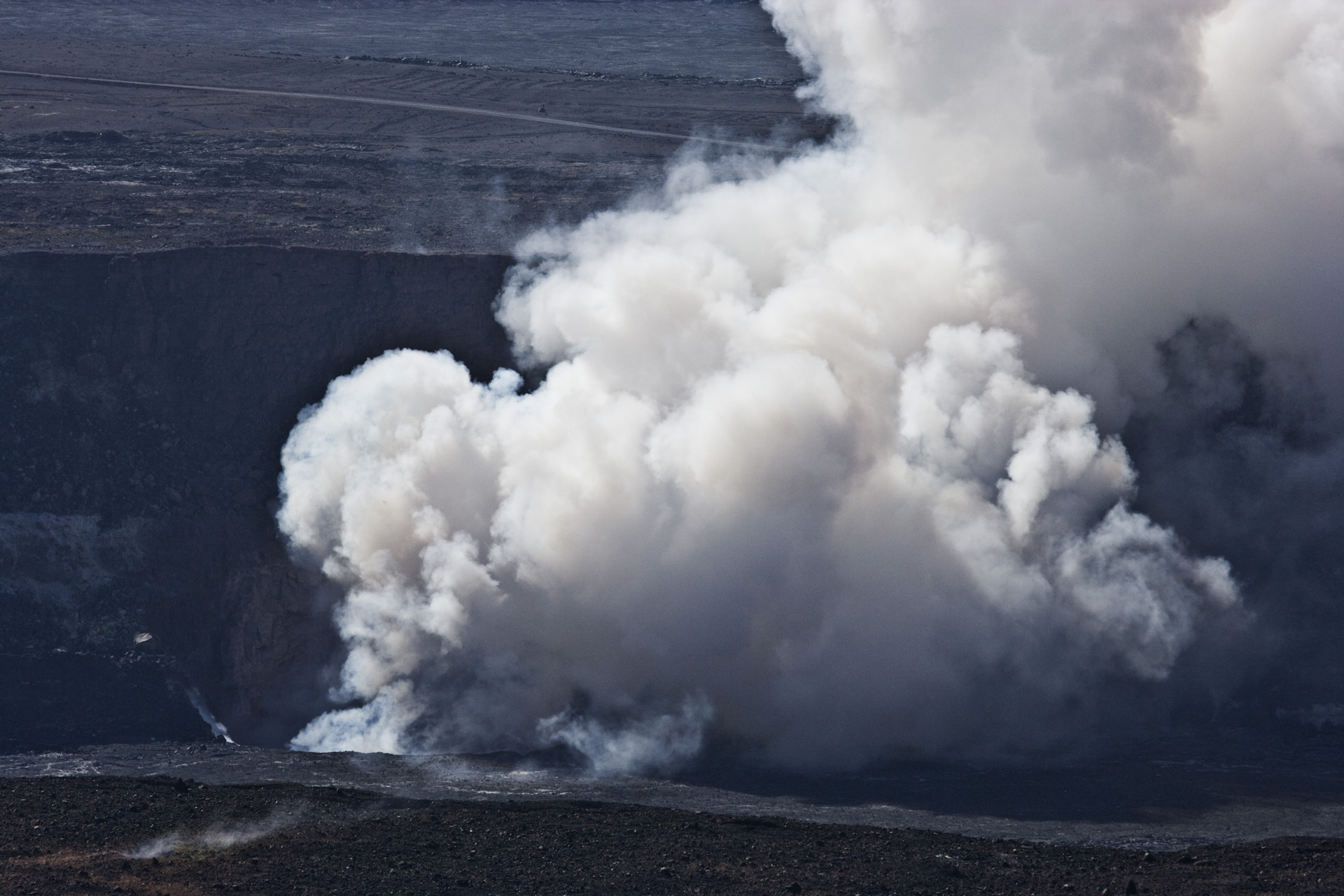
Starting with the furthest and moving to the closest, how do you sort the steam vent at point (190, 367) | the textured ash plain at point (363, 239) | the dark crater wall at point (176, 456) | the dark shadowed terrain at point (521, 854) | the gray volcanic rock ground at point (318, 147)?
1. the gray volcanic rock ground at point (318, 147)
2. the steam vent at point (190, 367)
3. the dark crater wall at point (176, 456)
4. the textured ash plain at point (363, 239)
5. the dark shadowed terrain at point (521, 854)

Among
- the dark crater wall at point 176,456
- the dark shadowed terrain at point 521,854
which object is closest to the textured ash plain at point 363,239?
the dark shadowed terrain at point 521,854

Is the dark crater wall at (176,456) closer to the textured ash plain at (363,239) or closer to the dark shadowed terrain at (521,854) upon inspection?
the textured ash plain at (363,239)

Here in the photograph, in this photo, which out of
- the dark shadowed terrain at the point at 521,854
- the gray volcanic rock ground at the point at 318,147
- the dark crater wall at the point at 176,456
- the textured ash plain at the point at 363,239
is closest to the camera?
the dark shadowed terrain at the point at 521,854

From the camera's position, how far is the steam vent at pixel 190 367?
121 feet

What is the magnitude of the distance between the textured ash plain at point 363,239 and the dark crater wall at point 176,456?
318mm

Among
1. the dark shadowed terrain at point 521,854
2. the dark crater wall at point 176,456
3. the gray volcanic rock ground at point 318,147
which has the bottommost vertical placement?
the dark shadowed terrain at point 521,854

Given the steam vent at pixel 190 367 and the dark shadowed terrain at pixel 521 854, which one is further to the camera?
the steam vent at pixel 190 367

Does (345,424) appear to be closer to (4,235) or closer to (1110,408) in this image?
(4,235)

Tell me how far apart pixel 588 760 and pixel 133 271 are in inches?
796

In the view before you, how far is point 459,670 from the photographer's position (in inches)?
1389

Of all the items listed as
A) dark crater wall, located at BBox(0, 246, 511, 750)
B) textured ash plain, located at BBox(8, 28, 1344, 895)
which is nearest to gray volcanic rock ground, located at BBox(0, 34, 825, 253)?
textured ash plain, located at BBox(8, 28, 1344, 895)

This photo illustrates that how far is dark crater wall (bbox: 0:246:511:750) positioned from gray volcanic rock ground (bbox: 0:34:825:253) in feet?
5.87

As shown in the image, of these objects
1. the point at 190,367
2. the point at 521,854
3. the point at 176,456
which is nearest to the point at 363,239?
the point at 190,367

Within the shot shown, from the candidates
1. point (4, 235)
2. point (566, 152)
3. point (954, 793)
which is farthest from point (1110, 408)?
point (4, 235)
